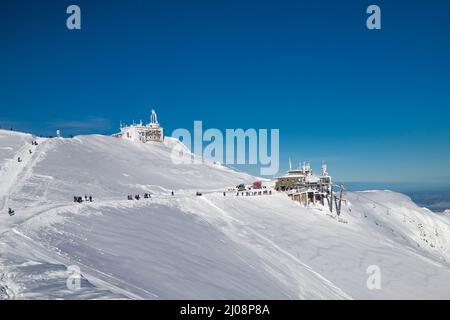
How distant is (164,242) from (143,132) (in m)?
74.6

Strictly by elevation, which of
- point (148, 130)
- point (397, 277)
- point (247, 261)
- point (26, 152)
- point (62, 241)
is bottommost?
point (397, 277)

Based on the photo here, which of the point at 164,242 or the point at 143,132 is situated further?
the point at 143,132

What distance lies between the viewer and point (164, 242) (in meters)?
31.5

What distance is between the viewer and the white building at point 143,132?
102 meters

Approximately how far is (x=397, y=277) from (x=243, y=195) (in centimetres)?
2327

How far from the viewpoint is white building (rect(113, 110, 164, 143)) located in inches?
4021

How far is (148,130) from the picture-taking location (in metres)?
105

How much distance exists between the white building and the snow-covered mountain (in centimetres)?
2556

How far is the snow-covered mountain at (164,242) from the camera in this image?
69.3 ft

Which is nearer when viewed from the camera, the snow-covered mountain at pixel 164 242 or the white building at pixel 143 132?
the snow-covered mountain at pixel 164 242

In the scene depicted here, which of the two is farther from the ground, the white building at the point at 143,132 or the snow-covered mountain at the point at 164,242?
the white building at the point at 143,132

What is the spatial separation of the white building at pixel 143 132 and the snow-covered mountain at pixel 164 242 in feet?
83.9
